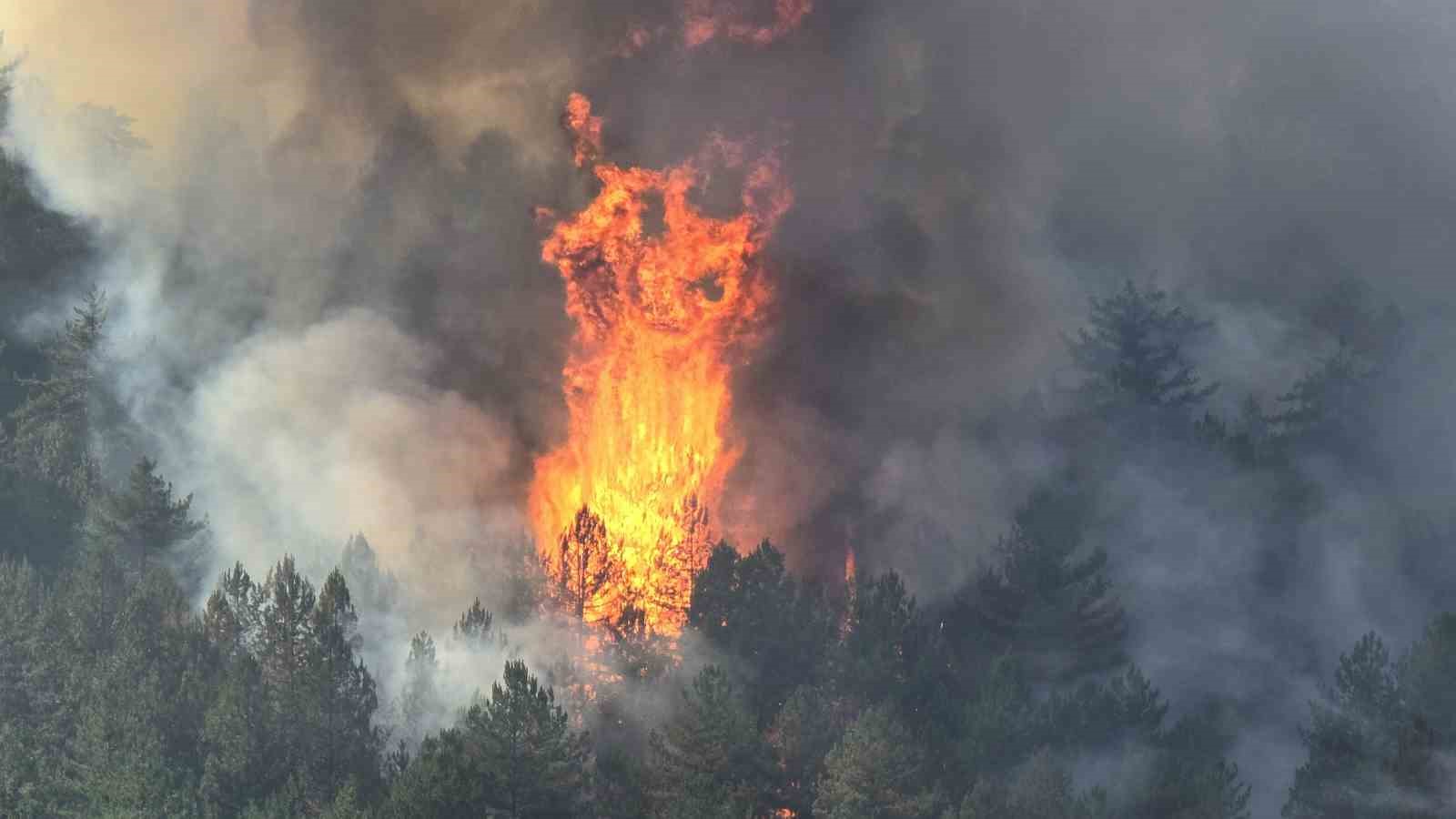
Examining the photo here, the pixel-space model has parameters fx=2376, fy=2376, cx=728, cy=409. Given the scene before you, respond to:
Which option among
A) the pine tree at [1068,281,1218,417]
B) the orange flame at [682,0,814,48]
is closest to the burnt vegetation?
the pine tree at [1068,281,1218,417]

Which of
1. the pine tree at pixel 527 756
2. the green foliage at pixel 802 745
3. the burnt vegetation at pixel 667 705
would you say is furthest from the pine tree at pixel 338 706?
the green foliage at pixel 802 745

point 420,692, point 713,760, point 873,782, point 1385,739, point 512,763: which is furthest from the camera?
point 420,692

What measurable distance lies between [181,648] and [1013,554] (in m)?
29.8

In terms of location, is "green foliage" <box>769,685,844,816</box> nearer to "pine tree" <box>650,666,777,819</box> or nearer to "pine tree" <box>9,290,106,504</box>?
"pine tree" <box>650,666,777,819</box>

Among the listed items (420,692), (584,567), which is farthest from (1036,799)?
(584,567)

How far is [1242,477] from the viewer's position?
9725cm

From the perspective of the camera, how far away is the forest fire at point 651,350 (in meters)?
93.7

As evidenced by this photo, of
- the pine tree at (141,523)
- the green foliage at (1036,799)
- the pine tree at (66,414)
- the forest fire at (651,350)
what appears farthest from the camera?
the pine tree at (66,414)

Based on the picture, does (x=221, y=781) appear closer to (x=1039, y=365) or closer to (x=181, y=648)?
(x=181, y=648)

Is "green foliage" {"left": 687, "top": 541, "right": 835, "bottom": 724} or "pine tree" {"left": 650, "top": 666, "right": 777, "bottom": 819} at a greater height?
"green foliage" {"left": 687, "top": 541, "right": 835, "bottom": 724}

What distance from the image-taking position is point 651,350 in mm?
95375

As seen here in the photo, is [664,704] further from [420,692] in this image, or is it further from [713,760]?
[420,692]

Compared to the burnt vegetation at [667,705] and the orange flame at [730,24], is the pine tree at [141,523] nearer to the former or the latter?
the burnt vegetation at [667,705]

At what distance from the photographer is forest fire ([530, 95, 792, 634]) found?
307 ft
